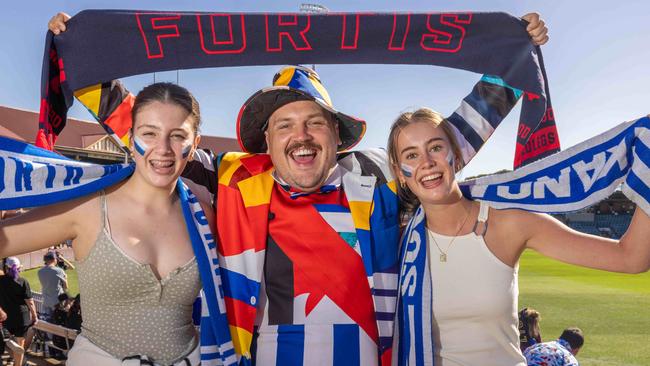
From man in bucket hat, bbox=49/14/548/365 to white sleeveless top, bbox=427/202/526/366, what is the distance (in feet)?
1.11

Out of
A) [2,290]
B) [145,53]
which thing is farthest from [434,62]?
[2,290]

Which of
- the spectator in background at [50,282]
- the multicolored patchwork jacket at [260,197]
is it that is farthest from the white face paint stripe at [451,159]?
the spectator in background at [50,282]

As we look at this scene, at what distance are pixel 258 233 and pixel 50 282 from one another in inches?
330

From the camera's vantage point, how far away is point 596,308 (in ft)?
46.2

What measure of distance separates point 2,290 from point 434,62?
23.8ft

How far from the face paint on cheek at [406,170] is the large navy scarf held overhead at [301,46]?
2.20ft

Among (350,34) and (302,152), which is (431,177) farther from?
(350,34)

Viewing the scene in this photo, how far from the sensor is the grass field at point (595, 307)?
9.87m

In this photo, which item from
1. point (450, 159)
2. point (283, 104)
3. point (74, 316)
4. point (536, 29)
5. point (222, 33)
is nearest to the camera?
point (450, 159)

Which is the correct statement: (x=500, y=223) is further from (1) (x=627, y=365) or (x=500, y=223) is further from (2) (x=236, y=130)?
(1) (x=627, y=365)

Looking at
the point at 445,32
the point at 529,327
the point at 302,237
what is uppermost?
the point at 445,32

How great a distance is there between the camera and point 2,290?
7.47 m

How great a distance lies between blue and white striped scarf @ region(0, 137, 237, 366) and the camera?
240 cm

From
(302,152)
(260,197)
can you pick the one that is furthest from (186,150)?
(302,152)
